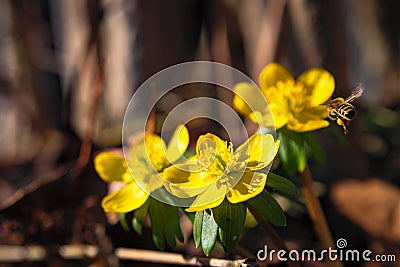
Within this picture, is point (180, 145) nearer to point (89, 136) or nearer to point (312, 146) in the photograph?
point (312, 146)

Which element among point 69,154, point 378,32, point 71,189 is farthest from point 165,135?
point 378,32

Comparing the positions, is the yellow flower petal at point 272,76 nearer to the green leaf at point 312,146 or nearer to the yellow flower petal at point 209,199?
the green leaf at point 312,146

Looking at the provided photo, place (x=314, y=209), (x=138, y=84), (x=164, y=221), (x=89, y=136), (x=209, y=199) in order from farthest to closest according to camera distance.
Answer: (x=138, y=84)
(x=89, y=136)
(x=314, y=209)
(x=164, y=221)
(x=209, y=199)

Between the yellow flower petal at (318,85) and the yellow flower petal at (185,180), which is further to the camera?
the yellow flower petal at (318,85)

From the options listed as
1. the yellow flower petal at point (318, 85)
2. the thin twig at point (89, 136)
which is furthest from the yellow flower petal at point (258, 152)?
the thin twig at point (89, 136)

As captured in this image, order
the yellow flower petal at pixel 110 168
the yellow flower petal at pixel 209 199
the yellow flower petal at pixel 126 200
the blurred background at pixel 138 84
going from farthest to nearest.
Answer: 1. the blurred background at pixel 138 84
2. the yellow flower petal at pixel 110 168
3. the yellow flower petal at pixel 126 200
4. the yellow flower petal at pixel 209 199

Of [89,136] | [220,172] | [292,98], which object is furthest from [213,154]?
[89,136]
